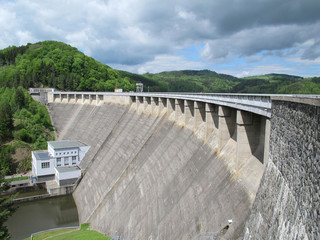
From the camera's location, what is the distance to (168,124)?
27.6m

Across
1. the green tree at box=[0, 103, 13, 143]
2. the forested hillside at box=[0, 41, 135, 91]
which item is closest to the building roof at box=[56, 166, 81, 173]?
the green tree at box=[0, 103, 13, 143]

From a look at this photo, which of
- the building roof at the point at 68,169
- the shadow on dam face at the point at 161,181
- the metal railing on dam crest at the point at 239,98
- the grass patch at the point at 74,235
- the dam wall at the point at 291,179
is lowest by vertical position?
the grass patch at the point at 74,235

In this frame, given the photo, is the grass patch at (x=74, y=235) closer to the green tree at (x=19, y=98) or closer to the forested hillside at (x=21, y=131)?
the forested hillside at (x=21, y=131)

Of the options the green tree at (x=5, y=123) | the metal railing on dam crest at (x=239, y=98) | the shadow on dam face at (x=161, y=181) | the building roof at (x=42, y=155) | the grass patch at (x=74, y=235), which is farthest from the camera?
the green tree at (x=5, y=123)

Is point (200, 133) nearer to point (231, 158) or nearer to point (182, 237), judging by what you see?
point (231, 158)

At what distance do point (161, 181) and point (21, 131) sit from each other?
120ft

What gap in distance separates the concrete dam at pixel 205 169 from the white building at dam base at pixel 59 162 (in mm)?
1480

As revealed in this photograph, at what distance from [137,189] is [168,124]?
→ 760 centimetres

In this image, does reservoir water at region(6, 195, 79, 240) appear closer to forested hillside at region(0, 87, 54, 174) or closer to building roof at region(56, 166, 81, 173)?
building roof at region(56, 166, 81, 173)

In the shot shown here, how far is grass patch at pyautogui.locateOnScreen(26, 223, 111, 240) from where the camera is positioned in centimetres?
2201

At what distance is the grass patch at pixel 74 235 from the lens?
2201 centimetres

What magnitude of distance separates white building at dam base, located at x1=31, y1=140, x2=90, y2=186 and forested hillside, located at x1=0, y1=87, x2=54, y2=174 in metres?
5.00

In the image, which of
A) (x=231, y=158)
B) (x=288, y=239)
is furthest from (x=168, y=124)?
(x=288, y=239)

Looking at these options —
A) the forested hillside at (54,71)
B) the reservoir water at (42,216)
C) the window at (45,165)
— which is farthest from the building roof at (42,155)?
the forested hillside at (54,71)
